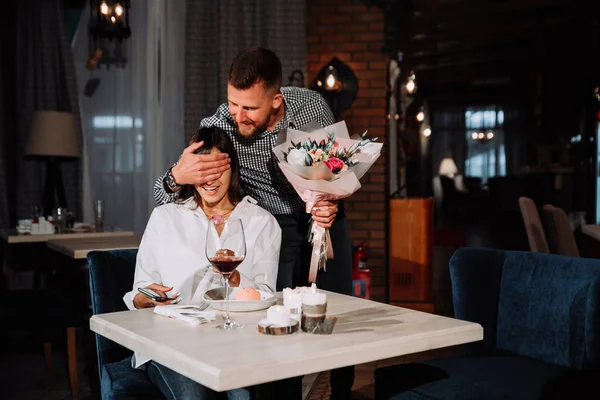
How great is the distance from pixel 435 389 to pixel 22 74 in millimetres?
5292

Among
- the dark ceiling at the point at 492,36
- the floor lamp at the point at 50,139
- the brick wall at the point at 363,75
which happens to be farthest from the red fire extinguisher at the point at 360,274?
the dark ceiling at the point at 492,36

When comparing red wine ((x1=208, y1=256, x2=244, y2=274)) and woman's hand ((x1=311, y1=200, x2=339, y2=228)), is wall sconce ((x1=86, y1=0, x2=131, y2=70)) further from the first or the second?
red wine ((x1=208, y1=256, x2=244, y2=274))

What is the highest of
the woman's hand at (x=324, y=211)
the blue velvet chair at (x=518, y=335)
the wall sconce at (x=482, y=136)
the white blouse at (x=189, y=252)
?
the wall sconce at (x=482, y=136)

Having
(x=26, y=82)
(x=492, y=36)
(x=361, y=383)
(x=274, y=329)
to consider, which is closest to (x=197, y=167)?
(x=274, y=329)

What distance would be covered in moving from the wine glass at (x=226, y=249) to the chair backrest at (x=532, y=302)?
3.40 feet

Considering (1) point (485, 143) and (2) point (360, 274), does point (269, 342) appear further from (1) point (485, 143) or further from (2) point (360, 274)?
(1) point (485, 143)

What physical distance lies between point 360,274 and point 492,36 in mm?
8438

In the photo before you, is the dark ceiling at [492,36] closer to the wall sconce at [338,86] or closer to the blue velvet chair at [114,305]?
the wall sconce at [338,86]

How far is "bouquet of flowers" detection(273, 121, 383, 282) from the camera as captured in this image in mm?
2047

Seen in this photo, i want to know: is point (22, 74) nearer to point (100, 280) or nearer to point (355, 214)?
point (355, 214)

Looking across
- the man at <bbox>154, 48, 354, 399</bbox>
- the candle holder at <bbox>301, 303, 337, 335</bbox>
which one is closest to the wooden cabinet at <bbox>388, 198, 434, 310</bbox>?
the man at <bbox>154, 48, 354, 399</bbox>

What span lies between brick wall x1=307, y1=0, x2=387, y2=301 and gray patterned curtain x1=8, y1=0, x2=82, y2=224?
87.8 inches

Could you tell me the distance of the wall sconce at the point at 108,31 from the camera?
5906mm

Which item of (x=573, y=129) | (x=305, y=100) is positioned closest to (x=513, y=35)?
(x=573, y=129)
